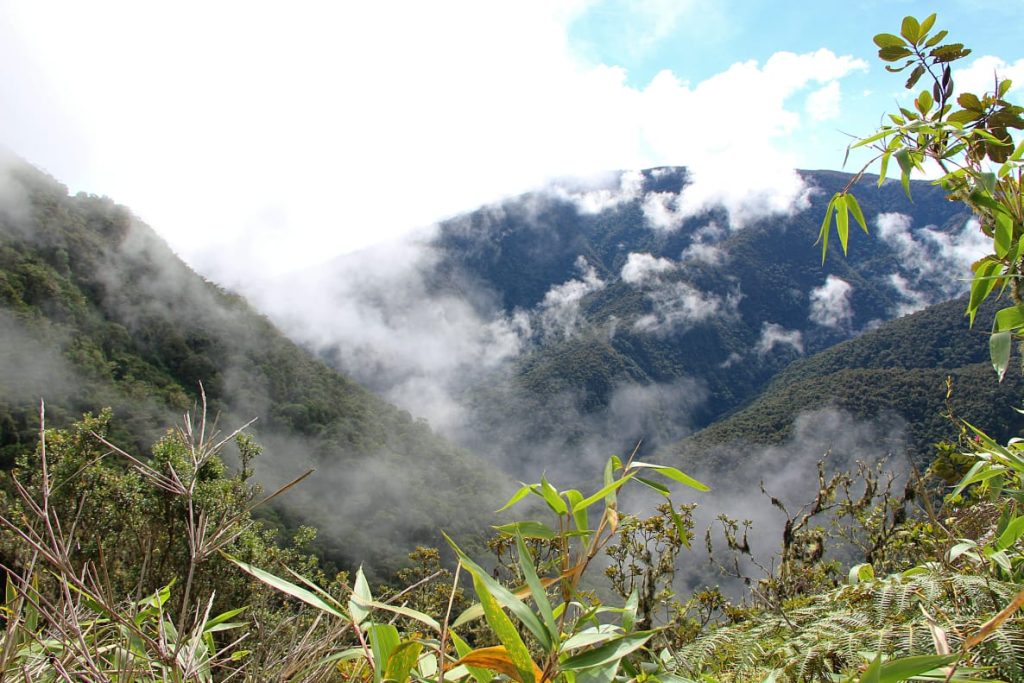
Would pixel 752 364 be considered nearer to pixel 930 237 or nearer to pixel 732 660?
pixel 930 237

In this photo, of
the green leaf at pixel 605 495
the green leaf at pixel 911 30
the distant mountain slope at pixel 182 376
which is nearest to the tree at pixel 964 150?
the green leaf at pixel 911 30

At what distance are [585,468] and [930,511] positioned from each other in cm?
11345

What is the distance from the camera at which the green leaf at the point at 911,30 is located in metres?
1.25

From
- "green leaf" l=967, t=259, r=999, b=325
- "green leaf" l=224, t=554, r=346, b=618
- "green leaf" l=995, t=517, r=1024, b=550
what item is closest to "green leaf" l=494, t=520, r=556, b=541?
"green leaf" l=224, t=554, r=346, b=618

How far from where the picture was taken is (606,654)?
2.23 feet

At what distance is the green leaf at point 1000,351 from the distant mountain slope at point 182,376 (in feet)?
76.7

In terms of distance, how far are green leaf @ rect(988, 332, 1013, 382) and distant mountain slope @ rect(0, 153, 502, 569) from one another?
23.4 m

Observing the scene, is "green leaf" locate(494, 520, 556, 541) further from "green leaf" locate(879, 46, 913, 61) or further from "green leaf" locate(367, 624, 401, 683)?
"green leaf" locate(879, 46, 913, 61)

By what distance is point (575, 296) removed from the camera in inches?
6398

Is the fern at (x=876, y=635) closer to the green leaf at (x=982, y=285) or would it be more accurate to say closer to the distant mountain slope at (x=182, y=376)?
the green leaf at (x=982, y=285)

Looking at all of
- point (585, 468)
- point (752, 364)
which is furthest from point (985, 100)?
point (752, 364)

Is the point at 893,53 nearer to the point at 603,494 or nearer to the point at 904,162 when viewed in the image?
the point at 904,162

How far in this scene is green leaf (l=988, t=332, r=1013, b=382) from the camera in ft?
3.39

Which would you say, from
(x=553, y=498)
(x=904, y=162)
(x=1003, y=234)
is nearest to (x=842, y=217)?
(x=904, y=162)
